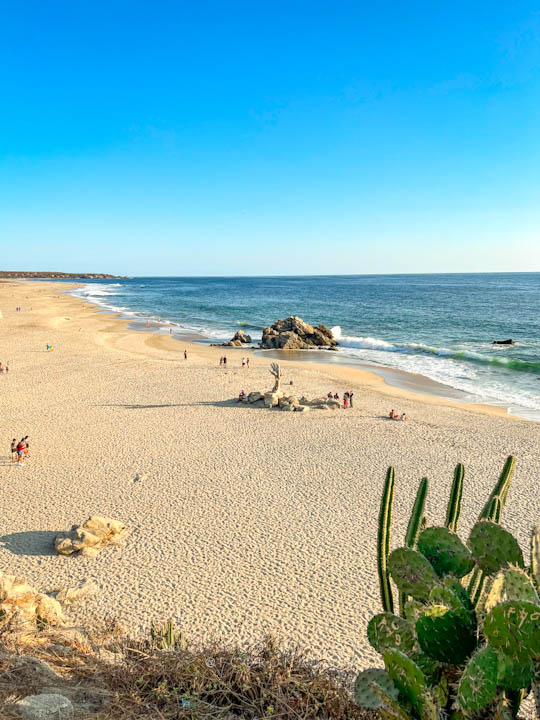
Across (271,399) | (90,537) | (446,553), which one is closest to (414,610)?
(446,553)

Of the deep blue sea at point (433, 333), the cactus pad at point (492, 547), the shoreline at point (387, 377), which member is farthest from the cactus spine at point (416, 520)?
the deep blue sea at point (433, 333)

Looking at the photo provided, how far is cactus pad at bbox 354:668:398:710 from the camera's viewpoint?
3.27 m

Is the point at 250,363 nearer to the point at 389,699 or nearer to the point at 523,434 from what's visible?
the point at 523,434

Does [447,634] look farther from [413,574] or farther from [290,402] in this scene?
[290,402]

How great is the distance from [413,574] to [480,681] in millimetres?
1013

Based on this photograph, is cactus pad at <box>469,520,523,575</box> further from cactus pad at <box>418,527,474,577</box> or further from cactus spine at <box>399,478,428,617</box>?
cactus spine at <box>399,478,428,617</box>

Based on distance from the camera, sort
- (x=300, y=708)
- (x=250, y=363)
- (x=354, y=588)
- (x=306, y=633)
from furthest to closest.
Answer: (x=250, y=363) < (x=354, y=588) < (x=306, y=633) < (x=300, y=708)

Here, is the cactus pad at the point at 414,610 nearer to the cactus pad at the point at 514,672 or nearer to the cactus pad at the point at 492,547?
the cactus pad at the point at 514,672

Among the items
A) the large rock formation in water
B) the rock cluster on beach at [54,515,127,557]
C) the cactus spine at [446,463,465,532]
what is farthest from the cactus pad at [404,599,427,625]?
the large rock formation in water

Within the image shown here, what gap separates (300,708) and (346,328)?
55105 millimetres

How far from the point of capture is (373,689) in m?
3.25

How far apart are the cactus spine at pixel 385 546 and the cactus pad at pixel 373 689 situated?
93cm

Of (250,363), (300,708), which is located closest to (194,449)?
(300,708)

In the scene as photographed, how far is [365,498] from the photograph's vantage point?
1344 centimetres
